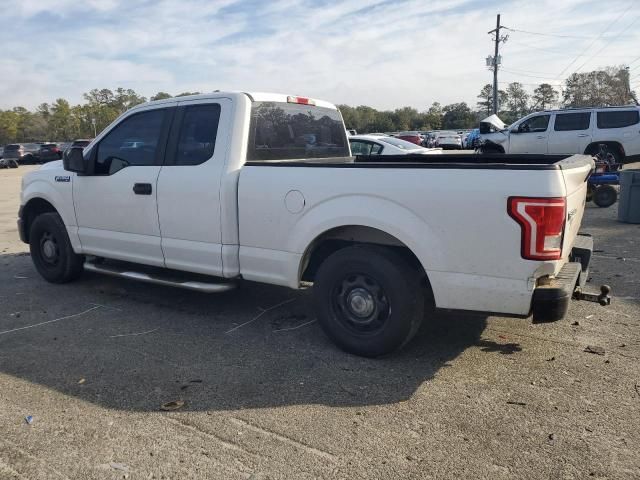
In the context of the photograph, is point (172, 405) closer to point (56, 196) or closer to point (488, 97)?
point (56, 196)

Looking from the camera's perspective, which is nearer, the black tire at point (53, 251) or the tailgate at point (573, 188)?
the tailgate at point (573, 188)

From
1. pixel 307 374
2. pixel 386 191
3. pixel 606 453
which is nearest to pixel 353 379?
pixel 307 374

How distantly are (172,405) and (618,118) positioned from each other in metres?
16.3

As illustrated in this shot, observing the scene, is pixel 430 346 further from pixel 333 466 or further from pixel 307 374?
pixel 333 466

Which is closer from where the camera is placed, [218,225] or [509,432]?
[509,432]

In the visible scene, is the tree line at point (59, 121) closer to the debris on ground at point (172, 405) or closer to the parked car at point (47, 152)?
the parked car at point (47, 152)

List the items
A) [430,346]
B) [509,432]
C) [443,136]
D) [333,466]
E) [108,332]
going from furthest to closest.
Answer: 1. [443,136]
2. [108,332]
3. [430,346]
4. [509,432]
5. [333,466]

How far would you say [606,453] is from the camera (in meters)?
2.83

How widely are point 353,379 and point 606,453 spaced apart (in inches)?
61.9

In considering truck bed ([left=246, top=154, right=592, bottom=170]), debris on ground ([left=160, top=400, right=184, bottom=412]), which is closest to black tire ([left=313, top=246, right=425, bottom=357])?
truck bed ([left=246, top=154, right=592, bottom=170])

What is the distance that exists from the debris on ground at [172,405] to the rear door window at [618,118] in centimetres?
1605

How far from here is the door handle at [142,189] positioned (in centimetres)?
498

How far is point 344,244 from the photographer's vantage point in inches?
173

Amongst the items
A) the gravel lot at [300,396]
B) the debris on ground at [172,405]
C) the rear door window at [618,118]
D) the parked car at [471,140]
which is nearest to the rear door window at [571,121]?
the rear door window at [618,118]
